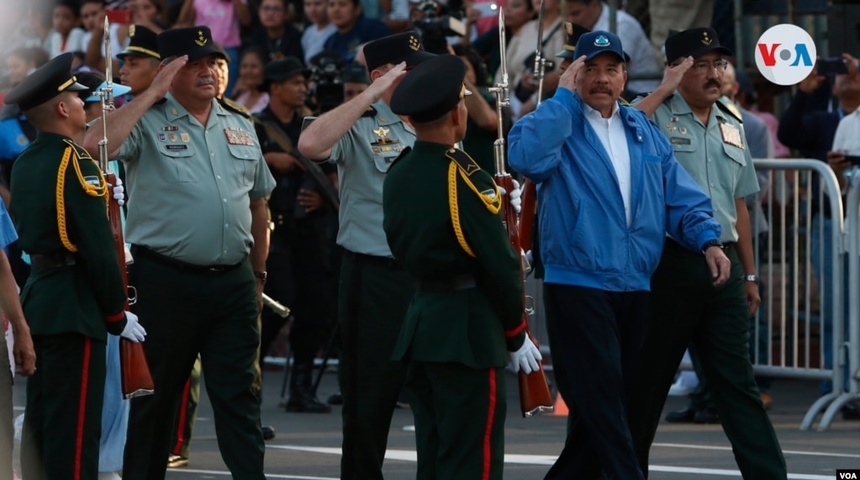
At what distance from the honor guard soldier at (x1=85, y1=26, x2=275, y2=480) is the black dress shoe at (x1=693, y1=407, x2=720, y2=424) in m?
4.11

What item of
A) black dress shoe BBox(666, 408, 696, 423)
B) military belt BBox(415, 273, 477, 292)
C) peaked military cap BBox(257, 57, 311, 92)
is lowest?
black dress shoe BBox(666, 408, 696, 423)

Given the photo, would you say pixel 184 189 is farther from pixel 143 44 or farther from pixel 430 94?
pixel 143 44

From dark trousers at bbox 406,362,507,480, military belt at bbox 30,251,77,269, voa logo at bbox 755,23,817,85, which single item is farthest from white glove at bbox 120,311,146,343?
voa logo at bbox 755,23,817,85

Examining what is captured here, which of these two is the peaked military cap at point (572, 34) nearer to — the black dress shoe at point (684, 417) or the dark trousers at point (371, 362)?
the dark trousers at point (371, 362)

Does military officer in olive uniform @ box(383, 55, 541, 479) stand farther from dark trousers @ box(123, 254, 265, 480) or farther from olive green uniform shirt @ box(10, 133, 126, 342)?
dark trousers @ box(123, 254, 265, 480)

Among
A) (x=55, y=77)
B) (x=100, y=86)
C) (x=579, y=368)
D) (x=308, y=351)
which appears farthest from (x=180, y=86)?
(x=308, y=351)

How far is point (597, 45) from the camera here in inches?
260

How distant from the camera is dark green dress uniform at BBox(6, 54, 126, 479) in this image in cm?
617

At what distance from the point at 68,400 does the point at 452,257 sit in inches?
64.7

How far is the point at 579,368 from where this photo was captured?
650 cm

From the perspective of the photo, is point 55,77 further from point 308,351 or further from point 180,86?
point 308,351

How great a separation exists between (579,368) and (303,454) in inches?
120

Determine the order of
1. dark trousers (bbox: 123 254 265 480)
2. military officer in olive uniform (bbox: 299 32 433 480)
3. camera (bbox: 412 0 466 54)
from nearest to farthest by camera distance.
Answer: military officer in olive uniform (bbox: 299 32 433 480), dark trousers (bbox: 123 254 265 480), camera (bbox: 412 0 466 54)

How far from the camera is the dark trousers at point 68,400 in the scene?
6.24 metres
